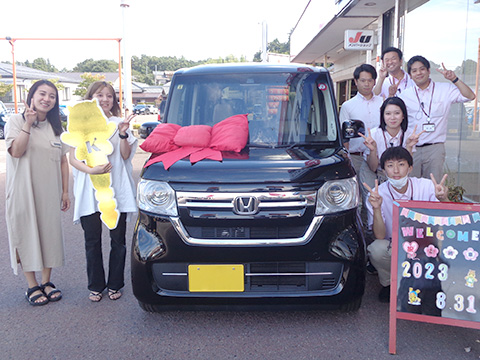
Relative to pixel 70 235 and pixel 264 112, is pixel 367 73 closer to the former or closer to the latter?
pixel 264 112

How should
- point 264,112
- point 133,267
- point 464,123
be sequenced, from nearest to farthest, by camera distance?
point 133,267, point 264,112, point 464,123

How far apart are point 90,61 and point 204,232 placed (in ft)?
436

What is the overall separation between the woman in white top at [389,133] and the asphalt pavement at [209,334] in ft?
4.17

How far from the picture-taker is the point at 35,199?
12.4 ft

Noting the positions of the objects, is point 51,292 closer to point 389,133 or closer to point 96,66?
point 389,133

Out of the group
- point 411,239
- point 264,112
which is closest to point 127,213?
point 264,112

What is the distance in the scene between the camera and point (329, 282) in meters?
3.14

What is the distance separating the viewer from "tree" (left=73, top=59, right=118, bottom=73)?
118 metres

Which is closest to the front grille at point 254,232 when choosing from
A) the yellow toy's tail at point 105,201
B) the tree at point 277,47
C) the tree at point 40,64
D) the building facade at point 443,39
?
the yellow toy's tail at point 105,201

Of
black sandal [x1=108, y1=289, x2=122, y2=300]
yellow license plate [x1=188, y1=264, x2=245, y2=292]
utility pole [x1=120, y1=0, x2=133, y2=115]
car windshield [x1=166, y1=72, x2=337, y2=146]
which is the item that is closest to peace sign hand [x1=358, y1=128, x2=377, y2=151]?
car windshield [x1=166, y1=72, x2=337, y2=146]

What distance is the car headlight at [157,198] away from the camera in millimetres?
3109

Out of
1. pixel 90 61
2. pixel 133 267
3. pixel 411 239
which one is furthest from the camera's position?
pixel 90 61

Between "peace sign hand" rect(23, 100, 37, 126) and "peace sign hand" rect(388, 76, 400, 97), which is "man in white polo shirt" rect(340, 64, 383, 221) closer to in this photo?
"peace sign hand" rect(388, 76, 400, 97)

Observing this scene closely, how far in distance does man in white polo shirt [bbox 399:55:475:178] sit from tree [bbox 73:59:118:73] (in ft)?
393
